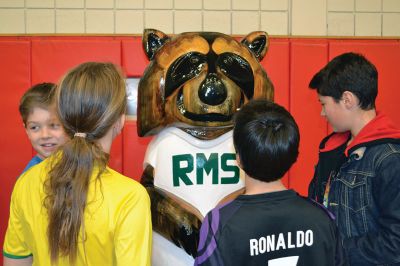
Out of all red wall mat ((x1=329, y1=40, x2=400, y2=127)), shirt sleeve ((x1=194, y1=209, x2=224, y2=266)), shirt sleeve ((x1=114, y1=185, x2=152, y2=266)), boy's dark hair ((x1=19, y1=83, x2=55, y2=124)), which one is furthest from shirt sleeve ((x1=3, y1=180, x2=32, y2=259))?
red wall mat ((x1=329, y1=40, x2=400, y2=127))

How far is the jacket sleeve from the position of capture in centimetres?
148

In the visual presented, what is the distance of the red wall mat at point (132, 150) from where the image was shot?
3.25m

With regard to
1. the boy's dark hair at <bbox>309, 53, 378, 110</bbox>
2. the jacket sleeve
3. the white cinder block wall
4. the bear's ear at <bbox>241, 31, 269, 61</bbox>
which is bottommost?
the jacket sleeve

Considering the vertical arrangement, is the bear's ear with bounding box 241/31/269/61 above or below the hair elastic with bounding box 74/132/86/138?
above

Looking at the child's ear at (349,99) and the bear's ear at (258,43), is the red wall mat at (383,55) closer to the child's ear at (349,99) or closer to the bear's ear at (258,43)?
the bear's ear at (258,43)

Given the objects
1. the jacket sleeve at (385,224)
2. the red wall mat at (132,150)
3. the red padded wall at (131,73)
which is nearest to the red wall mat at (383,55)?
the red padded wall at (131,73)

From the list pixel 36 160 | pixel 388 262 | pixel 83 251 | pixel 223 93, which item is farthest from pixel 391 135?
pixel 36 160

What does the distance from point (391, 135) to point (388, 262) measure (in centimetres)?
41

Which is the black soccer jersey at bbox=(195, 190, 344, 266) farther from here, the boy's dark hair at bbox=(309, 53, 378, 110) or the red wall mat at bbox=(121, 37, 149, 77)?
the red wall mat at bbox=(121, 37, 149, 77)

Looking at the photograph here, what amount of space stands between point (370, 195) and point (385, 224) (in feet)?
0.33

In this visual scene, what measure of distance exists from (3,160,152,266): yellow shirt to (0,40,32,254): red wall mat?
212cm

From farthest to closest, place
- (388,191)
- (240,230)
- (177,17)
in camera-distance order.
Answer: (177,17)
(388,191)
(240,230)

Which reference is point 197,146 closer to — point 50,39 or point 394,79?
point 50,39

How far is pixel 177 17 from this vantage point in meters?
3.39
